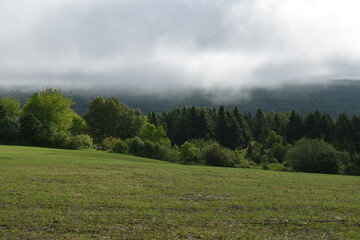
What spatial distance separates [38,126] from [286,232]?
239ft

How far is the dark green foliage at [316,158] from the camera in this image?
198 feet

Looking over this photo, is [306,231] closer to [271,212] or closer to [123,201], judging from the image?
[271,212]

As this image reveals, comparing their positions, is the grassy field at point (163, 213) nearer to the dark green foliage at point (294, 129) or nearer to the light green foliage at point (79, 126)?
the light green foliage at point (79, 126)

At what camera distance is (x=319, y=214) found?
1481cm

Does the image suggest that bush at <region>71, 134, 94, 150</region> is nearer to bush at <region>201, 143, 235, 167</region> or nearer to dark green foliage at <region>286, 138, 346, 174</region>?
bush at <region>201, 143, 235, 167</region>

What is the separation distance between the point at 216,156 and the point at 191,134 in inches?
1607

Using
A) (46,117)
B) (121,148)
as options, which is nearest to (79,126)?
(46,117)

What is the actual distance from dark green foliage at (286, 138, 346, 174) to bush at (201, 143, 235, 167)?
499 inches

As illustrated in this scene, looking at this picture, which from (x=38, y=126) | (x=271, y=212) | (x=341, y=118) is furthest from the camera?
(x=341, y=118)

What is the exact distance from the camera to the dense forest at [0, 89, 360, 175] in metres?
64.0

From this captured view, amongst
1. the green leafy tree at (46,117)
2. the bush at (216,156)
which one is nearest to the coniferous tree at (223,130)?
the bush at (216,156)

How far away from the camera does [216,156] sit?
66938 mm

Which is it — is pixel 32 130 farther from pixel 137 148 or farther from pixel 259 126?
pixel 259 126

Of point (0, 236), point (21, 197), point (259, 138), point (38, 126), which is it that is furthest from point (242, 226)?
point (259, 138)
